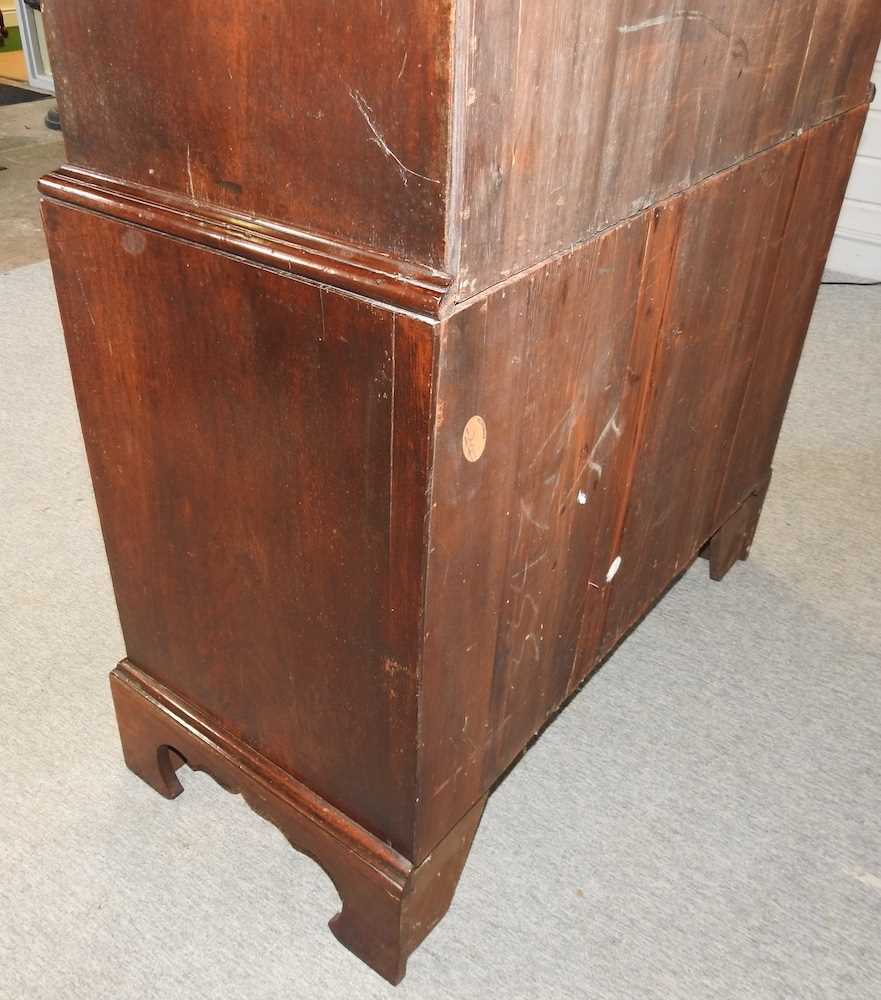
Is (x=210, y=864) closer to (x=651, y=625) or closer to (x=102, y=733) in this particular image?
(x=102, y=733)

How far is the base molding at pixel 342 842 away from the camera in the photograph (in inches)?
44.3

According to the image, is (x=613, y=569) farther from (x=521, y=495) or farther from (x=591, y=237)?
(x=591, y=237)

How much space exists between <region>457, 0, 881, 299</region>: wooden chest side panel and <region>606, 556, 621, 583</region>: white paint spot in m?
0.48

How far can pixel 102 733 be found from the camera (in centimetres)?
151

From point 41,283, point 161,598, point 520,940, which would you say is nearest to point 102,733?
point 161,598

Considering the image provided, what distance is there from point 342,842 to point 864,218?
2793mm

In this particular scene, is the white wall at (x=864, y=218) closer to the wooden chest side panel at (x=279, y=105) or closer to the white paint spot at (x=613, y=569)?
the white paint spot at (x=613, y=569)

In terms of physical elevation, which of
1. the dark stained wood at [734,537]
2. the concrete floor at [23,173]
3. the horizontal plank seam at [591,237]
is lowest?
the concrete floor at [23,173]

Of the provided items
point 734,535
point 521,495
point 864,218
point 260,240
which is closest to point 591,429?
point 521,495

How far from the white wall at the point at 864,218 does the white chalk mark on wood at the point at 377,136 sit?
112 inches

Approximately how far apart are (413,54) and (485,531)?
1.37 ft

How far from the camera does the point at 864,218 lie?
10.4 feet

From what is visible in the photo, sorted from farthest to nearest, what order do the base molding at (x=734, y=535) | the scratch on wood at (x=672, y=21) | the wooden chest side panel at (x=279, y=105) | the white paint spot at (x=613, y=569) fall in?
the base molding at (x=734, y=535), the white paint spot at (x=613, y=569), the scratch on wood at (x=672, y=21), the wooden chest side panel at (x=279, y=105)

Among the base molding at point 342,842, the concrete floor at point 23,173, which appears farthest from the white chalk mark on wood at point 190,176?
the concrete floor at point 23,173
